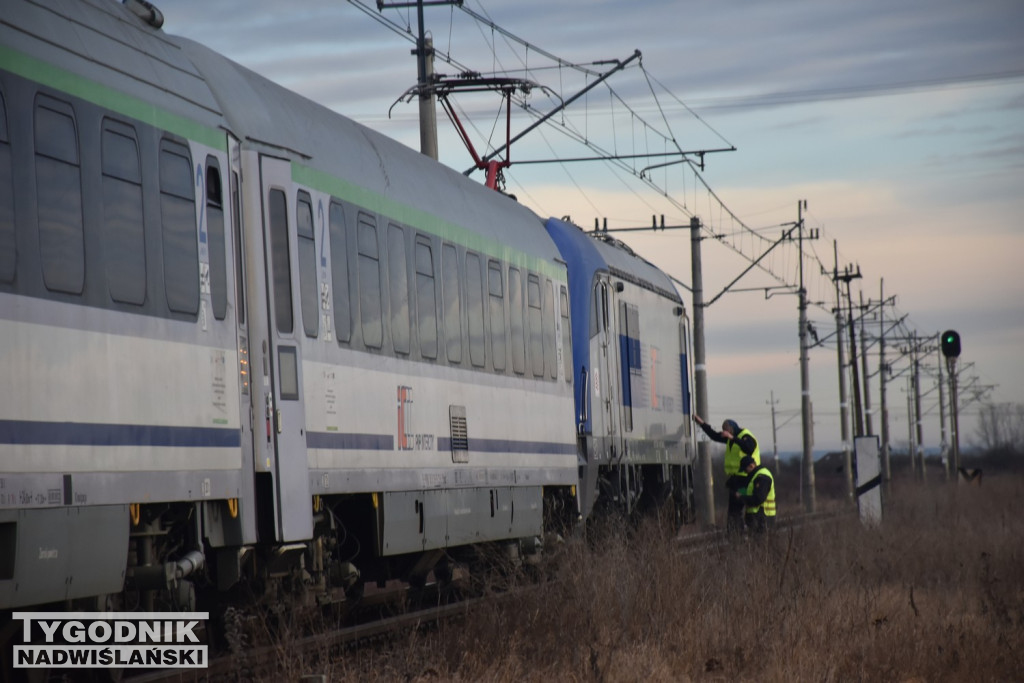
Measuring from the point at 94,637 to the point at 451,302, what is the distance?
19.7ft

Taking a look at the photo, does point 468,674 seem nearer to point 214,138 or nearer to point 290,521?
point 290,521

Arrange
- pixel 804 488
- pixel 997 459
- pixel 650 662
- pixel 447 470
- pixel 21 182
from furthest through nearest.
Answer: pixel 997 459
pixel 804 488
pixel 447 470
pixel 650 662
pixel 21 182

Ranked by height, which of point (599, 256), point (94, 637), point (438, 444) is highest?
point (599, 256)

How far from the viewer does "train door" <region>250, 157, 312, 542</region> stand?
1043 centimetres

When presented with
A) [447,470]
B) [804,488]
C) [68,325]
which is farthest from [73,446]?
[804,488]

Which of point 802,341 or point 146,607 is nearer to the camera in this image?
point 146,607

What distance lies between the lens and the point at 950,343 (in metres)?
25.3

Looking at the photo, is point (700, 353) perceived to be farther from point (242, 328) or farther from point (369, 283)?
point (242, 328)

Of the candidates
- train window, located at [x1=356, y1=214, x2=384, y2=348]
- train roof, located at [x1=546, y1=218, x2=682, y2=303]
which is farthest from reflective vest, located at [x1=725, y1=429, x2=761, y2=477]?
train window, located at [x1=356, y1=214, x2=384, y2=348]

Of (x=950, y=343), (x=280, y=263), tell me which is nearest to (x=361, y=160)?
(x=280, y=263)

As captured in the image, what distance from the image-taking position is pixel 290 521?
1055 centimetres

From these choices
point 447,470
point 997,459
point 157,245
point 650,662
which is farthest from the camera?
point 997,459

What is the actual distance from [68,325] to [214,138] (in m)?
2.33

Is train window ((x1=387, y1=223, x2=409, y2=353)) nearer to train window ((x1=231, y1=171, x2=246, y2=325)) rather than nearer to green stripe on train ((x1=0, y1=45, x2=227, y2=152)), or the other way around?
train window ((x1=231, y1=171, x2=246, y2=325))
